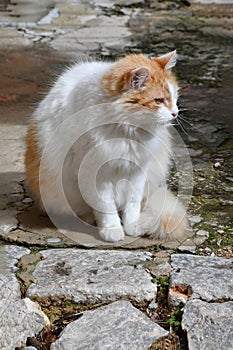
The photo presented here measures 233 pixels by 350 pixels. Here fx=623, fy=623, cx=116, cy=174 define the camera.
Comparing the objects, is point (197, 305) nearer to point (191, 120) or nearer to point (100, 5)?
point (191, 120)

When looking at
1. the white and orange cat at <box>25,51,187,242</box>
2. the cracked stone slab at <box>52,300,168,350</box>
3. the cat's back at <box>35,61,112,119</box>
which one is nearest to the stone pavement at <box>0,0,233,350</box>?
the cracked stone slab at <box>52,300,168,350</box>

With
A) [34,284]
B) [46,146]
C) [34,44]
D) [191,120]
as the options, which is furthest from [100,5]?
[34,284]

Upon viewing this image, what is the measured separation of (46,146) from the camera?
3.11 m

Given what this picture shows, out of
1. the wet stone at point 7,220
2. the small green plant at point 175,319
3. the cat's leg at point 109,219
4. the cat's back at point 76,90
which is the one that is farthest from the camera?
the wet stone at point 7,220

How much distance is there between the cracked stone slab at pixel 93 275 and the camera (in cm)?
265

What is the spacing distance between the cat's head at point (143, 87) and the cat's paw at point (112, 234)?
24.5 inches

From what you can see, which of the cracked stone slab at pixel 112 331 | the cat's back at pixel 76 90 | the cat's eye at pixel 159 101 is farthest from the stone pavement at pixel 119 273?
the cat's eye at pixel 159 101

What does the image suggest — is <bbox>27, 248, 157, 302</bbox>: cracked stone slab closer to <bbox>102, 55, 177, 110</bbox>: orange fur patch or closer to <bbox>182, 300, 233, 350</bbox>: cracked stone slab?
<bbox>182, 300, 233, 350</bbox>: cracked stone slab

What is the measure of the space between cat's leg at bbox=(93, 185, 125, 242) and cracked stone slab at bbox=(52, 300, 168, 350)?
1.68ft

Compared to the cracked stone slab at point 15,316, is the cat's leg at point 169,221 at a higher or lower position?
higher

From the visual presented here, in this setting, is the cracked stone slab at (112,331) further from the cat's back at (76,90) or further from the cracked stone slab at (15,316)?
the cat's back at (76,90)

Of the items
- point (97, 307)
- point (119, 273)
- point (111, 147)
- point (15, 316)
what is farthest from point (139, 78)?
point (15, 316)

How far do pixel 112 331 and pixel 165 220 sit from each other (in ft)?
2.45

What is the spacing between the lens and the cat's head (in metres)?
2.72
